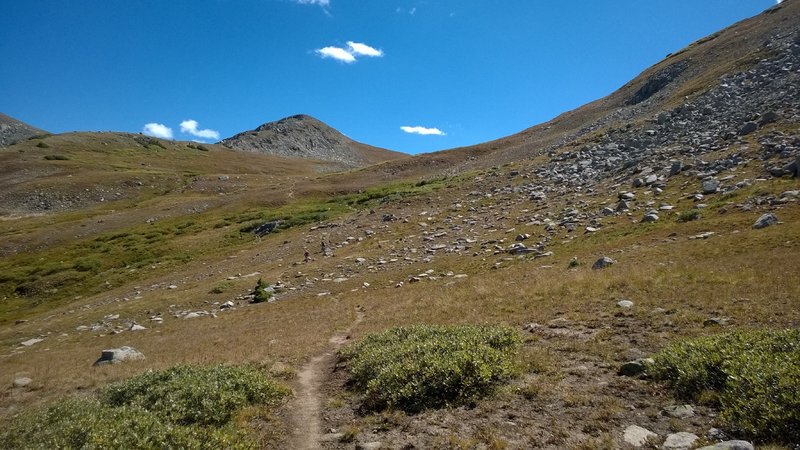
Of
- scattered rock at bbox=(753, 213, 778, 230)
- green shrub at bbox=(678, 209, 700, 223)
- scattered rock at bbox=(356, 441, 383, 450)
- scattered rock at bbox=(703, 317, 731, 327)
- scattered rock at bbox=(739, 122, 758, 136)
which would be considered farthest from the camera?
scattered rock at bbox=(739, 122, 758, 136)

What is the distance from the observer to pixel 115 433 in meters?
8.53

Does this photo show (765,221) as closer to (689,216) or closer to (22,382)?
(689,216)

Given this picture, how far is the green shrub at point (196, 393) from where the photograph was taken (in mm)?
10414

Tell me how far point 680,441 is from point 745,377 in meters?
2.13

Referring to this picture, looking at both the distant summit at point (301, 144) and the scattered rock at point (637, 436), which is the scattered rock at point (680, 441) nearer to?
the scattered rock at point (637, 436)

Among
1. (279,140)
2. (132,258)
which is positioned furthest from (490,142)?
(279,140)

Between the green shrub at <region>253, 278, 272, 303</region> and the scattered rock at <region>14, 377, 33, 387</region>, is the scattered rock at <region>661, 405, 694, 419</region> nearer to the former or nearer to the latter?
the scattered rock at <region>14, 377, 33, 387</region>

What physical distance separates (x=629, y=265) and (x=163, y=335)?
25.2 meters

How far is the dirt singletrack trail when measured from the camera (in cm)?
980

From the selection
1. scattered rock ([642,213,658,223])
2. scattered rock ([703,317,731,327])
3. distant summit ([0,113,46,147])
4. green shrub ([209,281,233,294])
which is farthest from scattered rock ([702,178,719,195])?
distant summit ([0,113,46,147])

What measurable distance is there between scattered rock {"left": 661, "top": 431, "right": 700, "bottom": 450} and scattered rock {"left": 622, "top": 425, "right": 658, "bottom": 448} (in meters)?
0.28

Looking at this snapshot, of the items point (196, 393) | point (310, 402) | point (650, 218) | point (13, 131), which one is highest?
point (13, 131)

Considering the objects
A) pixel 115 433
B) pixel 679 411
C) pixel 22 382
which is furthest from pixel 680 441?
pixel 22 382

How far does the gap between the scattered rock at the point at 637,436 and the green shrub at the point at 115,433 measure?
7345 millimetres
